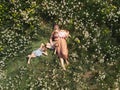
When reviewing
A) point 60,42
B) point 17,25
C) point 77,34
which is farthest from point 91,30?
point 17,25

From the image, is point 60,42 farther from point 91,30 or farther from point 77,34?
point 91,30

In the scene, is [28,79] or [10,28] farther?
[10,28]

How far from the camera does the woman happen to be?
18859 millimetres

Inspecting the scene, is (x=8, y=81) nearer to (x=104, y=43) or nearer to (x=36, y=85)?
(x=36, y=85)

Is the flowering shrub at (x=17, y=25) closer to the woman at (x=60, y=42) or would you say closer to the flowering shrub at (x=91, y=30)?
the flowering shrub at (x=91, y=30)

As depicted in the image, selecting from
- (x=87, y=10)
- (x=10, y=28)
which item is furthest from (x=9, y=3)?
(x=87, y=10)

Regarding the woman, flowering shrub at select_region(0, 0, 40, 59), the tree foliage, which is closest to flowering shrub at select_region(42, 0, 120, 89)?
the tree foliage

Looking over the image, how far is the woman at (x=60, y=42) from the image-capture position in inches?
742

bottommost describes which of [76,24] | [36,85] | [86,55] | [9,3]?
[36,85]

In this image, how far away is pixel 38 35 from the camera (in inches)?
782

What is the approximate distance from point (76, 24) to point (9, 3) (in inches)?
137

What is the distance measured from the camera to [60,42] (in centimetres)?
1930

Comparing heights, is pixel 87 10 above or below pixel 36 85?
above

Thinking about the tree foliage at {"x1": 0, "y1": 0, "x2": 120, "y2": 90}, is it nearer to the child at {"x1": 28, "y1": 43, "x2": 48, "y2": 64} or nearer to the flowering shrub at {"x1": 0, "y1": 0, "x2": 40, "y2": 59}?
the flowering shrub at {"x1": 0, "y1": 0, "x2": 40, "y2": 59}
